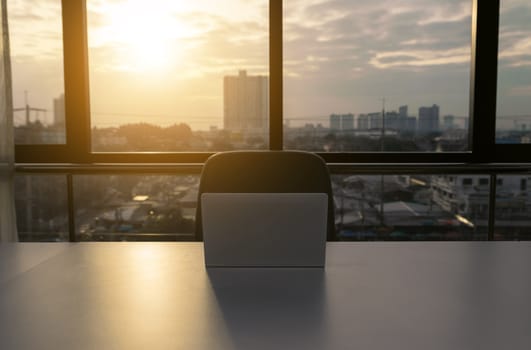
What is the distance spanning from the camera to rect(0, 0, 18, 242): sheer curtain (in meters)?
2.64

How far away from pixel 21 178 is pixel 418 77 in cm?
242

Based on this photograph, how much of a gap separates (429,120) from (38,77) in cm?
238

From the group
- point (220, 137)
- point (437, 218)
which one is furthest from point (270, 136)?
point (437, 218)

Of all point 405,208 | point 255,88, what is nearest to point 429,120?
point 405,208

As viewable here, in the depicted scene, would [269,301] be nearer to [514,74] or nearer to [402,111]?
[402,111]

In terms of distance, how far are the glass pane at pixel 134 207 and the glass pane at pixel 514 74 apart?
6.10ft

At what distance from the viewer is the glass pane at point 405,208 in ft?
8.73

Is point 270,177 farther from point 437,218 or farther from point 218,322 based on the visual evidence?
point 437,218

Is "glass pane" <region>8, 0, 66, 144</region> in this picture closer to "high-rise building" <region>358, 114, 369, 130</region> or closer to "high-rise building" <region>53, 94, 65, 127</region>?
"high-rise building" <region>53, 94, 65, 127</region>

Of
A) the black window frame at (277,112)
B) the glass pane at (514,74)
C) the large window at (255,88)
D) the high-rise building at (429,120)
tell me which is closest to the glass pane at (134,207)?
the large window at (255,88)

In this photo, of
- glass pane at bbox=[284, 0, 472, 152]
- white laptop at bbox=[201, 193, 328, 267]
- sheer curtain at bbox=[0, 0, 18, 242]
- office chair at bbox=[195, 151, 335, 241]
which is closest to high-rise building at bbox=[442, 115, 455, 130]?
glass pane at bbox=[284, 0, 472, 152]

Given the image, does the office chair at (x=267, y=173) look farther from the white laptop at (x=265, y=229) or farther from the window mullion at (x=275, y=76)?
the window mullion at (x=275, y=76)

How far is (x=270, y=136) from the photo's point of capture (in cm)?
280

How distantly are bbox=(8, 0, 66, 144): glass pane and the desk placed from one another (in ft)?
5.93
